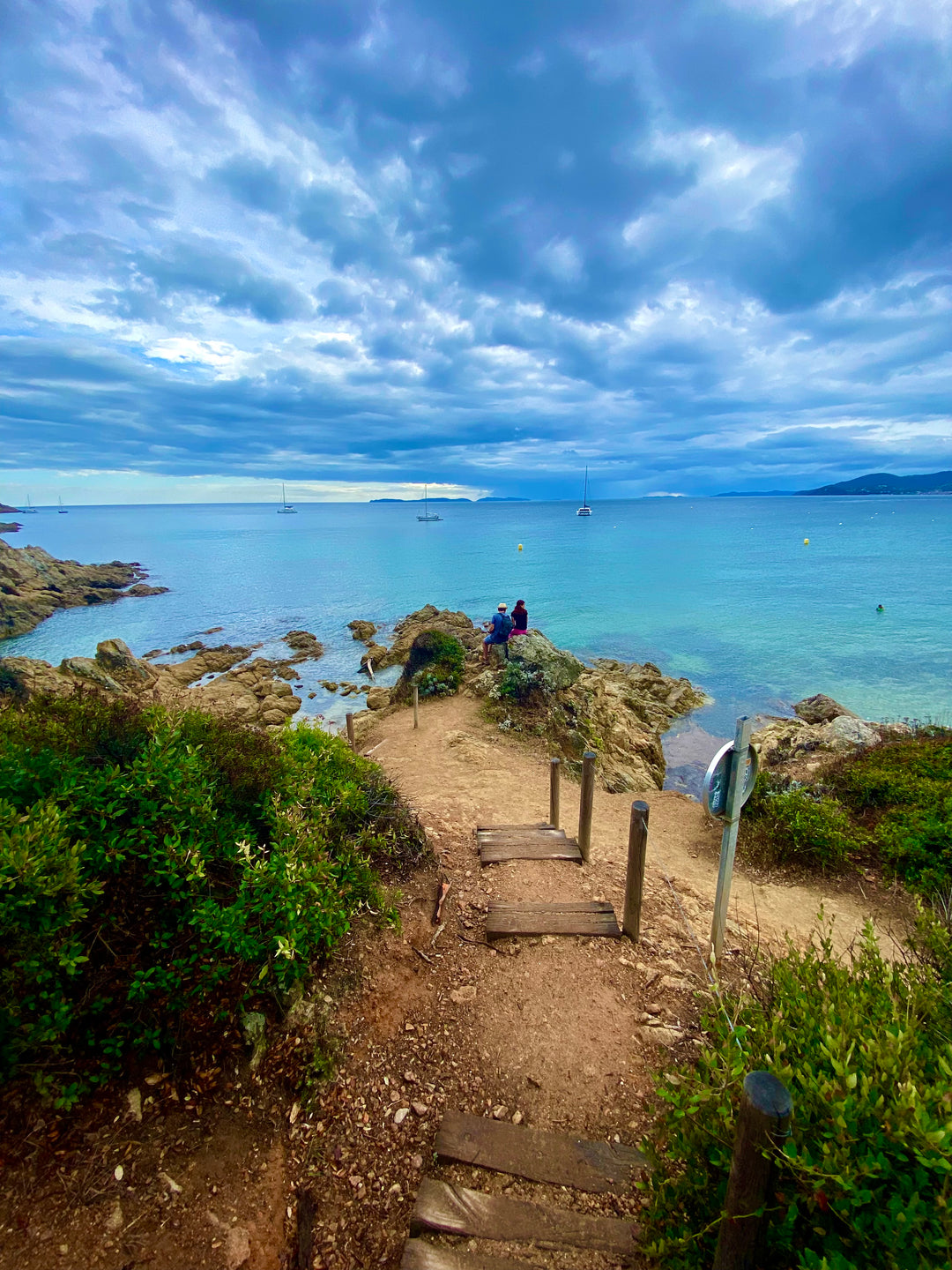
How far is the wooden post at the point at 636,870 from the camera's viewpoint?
18.2 feet

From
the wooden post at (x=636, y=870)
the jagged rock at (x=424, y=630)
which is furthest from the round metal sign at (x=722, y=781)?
the jagged rock at (x=424, y=630)

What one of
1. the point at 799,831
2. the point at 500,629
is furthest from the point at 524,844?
the point at 500,629

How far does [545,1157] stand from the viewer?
3660mm

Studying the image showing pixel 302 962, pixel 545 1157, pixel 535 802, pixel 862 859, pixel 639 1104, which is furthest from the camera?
pixel 535 802

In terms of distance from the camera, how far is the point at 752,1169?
1959 mm

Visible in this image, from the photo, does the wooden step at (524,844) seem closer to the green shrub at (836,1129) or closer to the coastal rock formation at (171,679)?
the green shrub at (836,1129)

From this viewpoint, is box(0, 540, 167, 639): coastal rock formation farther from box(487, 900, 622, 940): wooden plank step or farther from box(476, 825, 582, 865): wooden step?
box(487, 900, 622, 940): wooden plank step

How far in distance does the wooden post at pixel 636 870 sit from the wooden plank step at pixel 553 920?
0.66ft

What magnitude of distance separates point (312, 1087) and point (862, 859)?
8.16 metres

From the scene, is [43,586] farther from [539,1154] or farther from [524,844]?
[539,1154]

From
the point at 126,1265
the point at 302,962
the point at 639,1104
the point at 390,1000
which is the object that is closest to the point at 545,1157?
the point at 639,1104

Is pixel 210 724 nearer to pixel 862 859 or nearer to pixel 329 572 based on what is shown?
pixel 862 859

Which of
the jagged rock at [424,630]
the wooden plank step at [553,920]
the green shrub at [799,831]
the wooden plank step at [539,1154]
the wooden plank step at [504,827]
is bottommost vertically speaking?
the jagged rock at [424,630]

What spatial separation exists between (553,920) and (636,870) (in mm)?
1048
